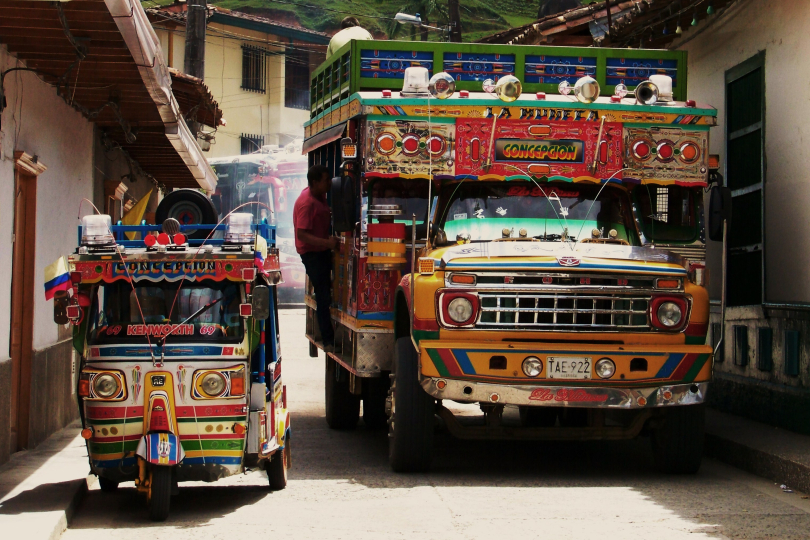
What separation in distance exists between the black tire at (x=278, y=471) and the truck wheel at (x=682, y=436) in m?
2.96

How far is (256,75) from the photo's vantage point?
4816cm

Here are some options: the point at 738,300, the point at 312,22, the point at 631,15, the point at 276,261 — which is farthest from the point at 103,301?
the point at 312,22

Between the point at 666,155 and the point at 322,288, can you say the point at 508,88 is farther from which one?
the point at 322,288

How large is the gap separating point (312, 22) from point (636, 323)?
52.2 metres

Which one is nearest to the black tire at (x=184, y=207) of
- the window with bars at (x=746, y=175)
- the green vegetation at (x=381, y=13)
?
the window with bars at (x=746, y=175)

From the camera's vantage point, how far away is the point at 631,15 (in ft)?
48.1

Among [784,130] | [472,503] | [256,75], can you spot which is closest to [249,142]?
[256,75]

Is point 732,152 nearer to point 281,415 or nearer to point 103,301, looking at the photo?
point 281,415

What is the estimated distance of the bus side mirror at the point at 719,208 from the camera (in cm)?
990

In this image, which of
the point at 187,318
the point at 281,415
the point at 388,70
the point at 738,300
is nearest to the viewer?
the point at 187,318

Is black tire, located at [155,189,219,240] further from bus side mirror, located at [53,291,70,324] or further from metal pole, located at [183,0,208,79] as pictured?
metal pole, located at [183,0,208,79]

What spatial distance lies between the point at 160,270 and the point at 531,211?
3.44m

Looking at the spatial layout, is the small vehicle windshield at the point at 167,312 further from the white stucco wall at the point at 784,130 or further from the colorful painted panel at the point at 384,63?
the white stucco wall at the point at 784,130

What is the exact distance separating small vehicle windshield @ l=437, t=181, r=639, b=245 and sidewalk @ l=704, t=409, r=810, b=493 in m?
2.05
